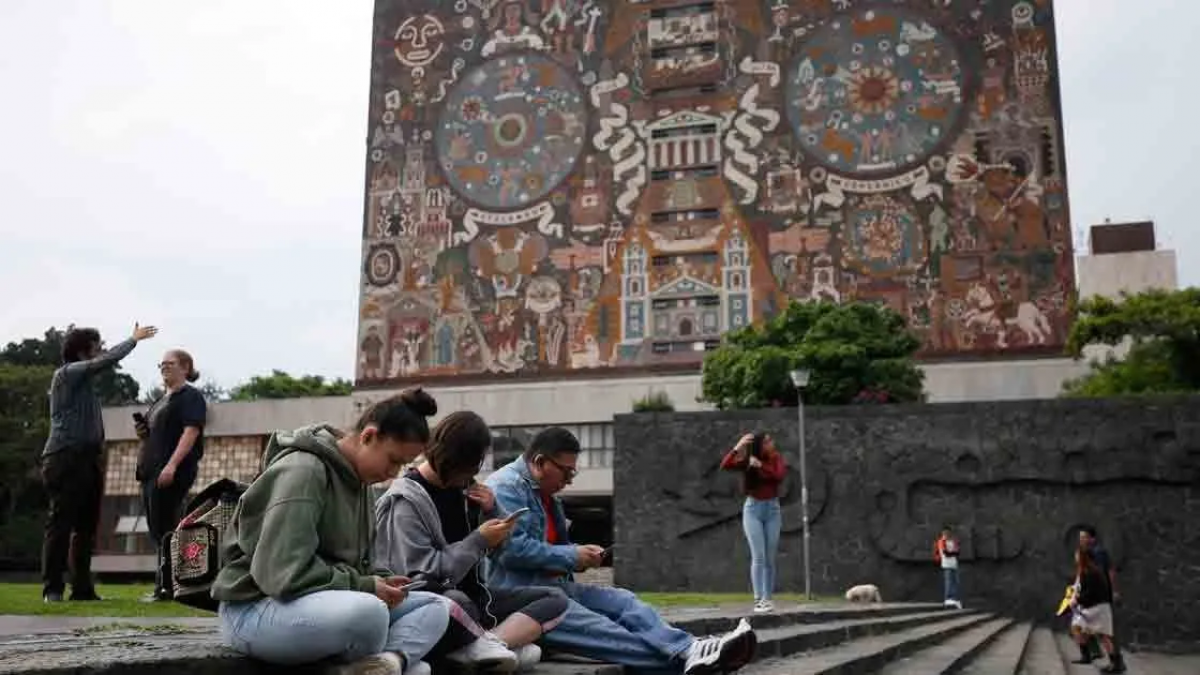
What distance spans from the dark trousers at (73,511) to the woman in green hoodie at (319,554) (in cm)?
462

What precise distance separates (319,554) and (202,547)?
1.04ft

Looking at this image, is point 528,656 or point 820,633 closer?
point 528,656

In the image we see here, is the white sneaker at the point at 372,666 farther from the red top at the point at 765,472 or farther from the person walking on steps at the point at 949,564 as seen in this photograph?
the person walking on steps at the point at 949,564

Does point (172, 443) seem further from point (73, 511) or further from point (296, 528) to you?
point (296, 528)

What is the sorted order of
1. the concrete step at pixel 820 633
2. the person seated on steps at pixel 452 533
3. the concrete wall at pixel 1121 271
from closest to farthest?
the person seated on steps at pixel 452 533, the concrete step at pixel 820 633, the concrete wall at pixel 1121 271

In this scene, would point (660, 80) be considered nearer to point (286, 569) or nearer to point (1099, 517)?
point (1099, 517)

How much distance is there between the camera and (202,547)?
118 inches

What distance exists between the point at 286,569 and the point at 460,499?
128 cm

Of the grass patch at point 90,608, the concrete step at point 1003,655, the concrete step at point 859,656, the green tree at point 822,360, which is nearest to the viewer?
the concrete step at point 859,656

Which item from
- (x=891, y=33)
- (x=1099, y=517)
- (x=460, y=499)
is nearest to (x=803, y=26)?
(x=891, y=33)

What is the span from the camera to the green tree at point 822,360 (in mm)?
26750

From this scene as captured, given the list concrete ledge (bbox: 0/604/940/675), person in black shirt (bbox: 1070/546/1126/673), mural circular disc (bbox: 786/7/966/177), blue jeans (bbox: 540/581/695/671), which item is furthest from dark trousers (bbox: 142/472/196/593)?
mural circular disc (bbox: 786/7/966/177)

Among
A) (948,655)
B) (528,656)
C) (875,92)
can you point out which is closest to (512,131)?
(875,92)

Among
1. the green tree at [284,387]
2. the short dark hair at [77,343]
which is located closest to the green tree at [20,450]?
the green tree at [284,387]
